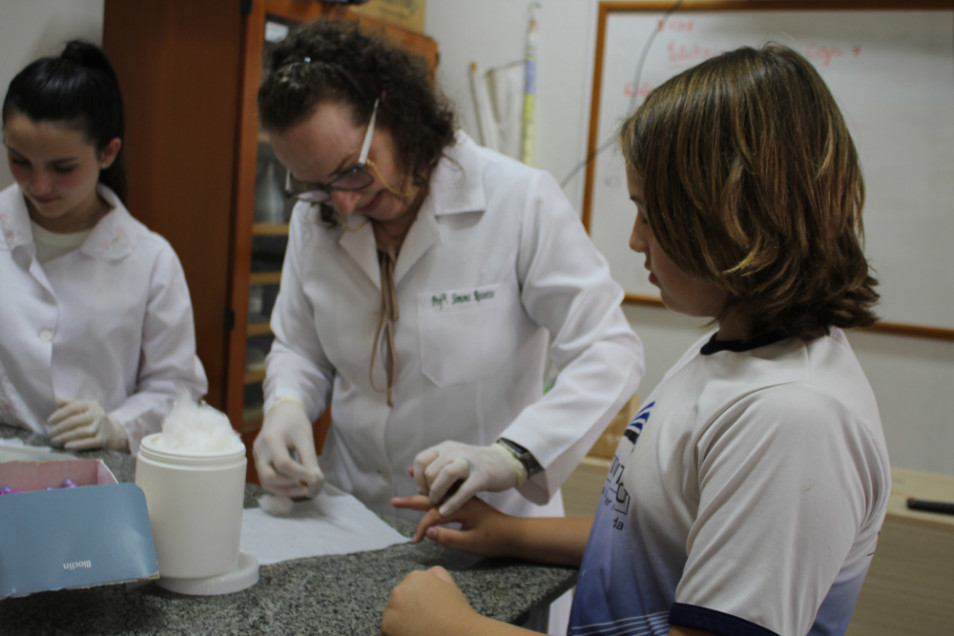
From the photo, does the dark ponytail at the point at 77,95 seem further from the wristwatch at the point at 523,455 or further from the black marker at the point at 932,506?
the black marker at the point at 932,506

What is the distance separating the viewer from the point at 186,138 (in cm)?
249

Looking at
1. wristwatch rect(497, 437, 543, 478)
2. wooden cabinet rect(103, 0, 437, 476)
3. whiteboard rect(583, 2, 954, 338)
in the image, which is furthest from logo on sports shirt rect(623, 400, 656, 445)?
wooden cabinet rect(103, 0, 437, 476)

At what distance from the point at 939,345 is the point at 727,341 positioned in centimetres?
215

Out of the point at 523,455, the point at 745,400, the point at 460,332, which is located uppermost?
the point at 745,400

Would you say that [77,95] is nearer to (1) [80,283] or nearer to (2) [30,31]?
(2) [30,31]

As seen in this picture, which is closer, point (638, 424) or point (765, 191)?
point (765, 191)

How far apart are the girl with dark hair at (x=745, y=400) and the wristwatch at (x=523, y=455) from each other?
34 centimetres

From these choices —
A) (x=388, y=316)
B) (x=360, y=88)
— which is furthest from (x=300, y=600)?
(x=360, y=88)

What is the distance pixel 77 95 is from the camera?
1.45 m

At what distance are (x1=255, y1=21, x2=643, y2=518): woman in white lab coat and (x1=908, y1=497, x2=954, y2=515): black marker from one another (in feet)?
3.71

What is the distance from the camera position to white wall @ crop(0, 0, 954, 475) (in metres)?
2.62

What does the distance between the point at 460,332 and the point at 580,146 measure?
1.76 m

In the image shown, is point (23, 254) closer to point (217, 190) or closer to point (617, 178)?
point (217, 190)

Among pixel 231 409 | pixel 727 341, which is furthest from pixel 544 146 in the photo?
pixel 727 341
